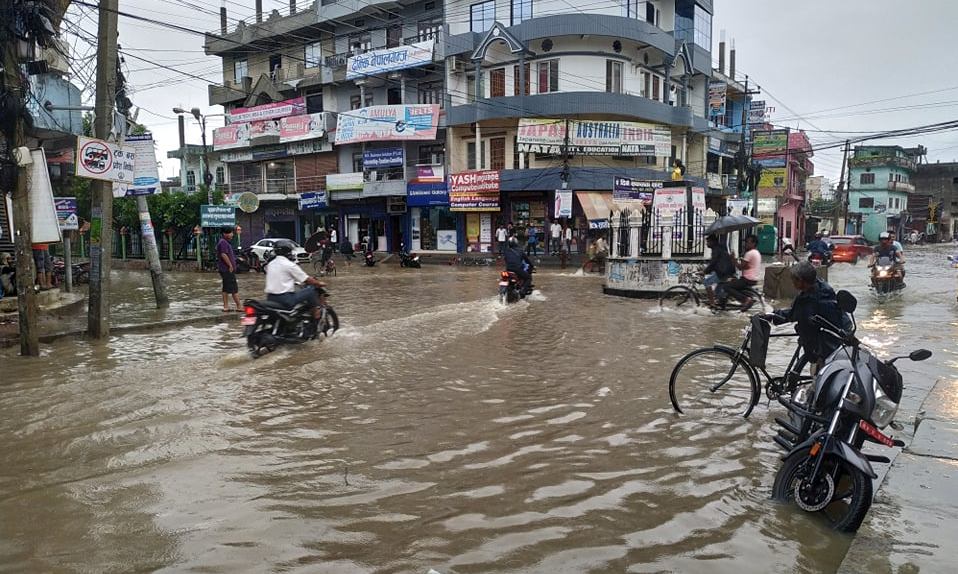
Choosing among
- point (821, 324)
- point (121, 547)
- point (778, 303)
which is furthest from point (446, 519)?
point (778, 303)

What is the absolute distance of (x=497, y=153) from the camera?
3384 centimetres

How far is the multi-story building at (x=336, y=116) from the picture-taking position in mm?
35562

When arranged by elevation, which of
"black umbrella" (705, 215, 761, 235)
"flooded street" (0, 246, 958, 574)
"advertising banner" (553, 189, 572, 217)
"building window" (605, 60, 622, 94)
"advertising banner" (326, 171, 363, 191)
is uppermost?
"building window" (605, 60, 622, 94)

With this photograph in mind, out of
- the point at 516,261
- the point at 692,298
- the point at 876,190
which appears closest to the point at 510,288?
the point at 516,261

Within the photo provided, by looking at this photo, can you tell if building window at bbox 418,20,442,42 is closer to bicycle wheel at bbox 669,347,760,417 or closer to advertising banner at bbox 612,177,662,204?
advertising banner at bbox 612,177,662,204

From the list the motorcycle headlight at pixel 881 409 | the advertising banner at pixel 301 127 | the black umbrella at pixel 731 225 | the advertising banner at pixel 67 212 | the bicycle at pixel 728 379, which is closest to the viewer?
the motorcycle headlight at pixel 881 409

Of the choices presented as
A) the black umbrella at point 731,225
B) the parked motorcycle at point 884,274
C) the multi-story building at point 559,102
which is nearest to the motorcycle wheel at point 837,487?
the black umbrella at point 731,225

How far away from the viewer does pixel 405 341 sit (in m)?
10.5

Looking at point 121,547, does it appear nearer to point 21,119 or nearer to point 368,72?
point 21,119

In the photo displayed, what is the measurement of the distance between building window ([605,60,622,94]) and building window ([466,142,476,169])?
7.66 metres

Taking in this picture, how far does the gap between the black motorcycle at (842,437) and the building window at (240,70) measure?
46052 millimetres

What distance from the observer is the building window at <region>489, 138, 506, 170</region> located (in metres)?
33.6

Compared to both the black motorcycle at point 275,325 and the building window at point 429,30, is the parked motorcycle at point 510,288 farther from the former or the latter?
the building window at point 429,30

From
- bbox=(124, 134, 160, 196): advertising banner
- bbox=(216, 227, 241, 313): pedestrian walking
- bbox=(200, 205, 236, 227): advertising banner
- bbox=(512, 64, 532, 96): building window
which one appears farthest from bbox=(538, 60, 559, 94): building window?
bbox=(216, 227, 241, 313): pedestrian walking
